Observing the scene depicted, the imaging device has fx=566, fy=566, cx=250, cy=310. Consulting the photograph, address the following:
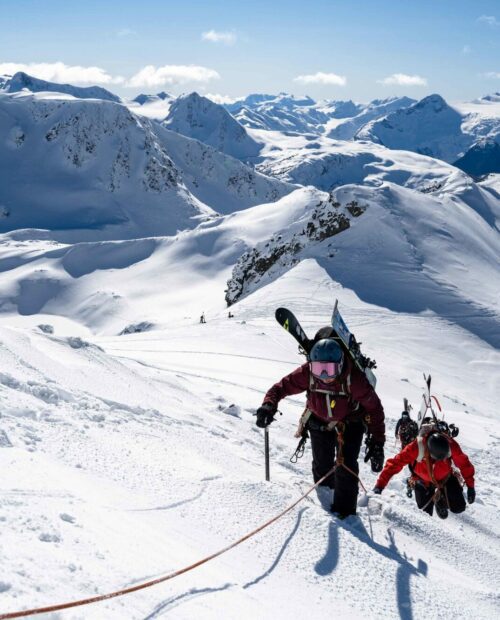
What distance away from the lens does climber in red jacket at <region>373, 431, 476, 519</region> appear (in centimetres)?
644

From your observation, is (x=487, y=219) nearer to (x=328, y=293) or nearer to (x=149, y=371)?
(x=328, y=293)

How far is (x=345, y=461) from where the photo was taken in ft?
20.7

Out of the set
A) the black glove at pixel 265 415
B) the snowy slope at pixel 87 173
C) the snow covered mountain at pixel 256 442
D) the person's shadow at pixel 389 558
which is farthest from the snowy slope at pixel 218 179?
the person's shadow at pixel 389 558

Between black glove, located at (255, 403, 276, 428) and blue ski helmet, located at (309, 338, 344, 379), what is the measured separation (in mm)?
845

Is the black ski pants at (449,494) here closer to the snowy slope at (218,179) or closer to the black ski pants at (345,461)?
the black ski pants at (345,461)

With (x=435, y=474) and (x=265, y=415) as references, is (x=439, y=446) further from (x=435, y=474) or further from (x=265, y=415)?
(x=265, y=415)

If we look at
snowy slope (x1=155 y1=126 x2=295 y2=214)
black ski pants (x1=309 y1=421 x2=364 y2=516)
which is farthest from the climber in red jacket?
snowy slope (x1=155 y1=126 x2=295 y2=214)

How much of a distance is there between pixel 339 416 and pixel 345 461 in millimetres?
507

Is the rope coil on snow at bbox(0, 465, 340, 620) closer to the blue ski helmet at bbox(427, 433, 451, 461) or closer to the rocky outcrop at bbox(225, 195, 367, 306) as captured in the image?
the blue ski helmet at bbox(427, 433, 451, 461)

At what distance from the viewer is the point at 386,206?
44.5m

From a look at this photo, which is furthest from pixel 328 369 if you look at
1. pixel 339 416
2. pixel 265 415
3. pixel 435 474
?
pixel 435 474

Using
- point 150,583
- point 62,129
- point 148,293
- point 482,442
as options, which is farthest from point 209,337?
point 62,129

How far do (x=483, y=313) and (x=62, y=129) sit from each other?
6270 inches

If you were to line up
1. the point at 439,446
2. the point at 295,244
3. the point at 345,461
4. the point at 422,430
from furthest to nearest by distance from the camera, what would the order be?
the point at 295,244 → the point at 422,430 → the point at 345,461 → the point at 439,446
